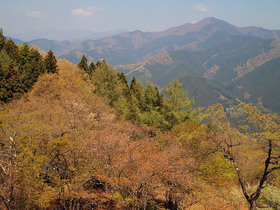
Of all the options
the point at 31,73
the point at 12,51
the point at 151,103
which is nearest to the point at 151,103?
the point at 151,103

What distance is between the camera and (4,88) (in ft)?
100

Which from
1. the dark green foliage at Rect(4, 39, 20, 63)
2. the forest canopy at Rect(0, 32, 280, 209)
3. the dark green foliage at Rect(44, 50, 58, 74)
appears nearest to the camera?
the forest canopy at Rect(0, 32, 280, 209)

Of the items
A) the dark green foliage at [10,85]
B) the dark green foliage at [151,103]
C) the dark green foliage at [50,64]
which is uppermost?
the dark green foliage at [50,64]

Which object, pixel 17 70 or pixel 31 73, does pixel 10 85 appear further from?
pixel 17 70

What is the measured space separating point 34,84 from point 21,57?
11.2 metres

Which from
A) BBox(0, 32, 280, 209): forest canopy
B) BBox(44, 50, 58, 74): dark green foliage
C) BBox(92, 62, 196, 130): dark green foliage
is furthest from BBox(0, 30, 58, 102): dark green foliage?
BBox(92, 62, 196, 130): dark green foliage

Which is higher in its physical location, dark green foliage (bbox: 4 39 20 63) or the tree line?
dark green foliage (bbox: 4 39 20 63)

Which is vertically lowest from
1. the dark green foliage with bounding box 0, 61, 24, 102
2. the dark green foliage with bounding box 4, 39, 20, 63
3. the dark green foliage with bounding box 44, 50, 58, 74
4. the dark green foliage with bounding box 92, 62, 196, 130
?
the dark green foliage with bounding box 92, 62, 196, 130

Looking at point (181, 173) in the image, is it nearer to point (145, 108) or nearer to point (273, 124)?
point (273, 124)

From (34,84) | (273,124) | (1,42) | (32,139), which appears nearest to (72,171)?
(32,139)

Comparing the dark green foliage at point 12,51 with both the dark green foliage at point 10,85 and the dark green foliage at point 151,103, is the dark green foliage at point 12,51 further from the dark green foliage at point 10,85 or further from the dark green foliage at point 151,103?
the dark green foliage at point 151,103

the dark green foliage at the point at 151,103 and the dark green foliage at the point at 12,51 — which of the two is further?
the dark green foliage at the point at 12,51

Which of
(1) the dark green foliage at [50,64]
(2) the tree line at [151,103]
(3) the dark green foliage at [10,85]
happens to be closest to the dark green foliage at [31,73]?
(1) the dark green foliage at [50,64]

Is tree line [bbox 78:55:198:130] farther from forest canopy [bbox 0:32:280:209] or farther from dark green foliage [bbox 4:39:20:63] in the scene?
dark green foliage [bbox 4:39:20:63]
